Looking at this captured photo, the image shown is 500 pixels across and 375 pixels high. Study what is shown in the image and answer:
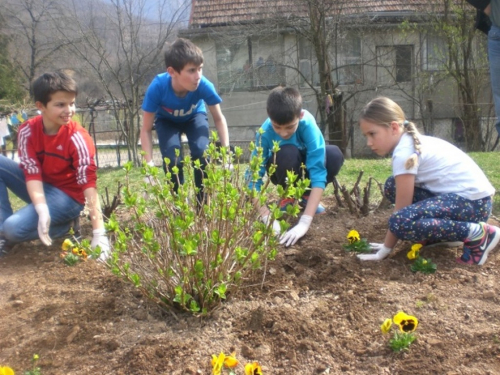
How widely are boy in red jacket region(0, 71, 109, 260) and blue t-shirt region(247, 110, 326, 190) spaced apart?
1.10 meters

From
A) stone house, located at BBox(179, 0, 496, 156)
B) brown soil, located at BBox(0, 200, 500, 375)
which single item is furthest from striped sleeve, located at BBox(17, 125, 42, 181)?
stone house, located at BBox(179, 0, 496, 156)

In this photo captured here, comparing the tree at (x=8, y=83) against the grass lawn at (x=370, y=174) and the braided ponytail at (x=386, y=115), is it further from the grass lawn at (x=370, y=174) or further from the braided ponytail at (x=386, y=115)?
the braided ponytail at (x=386, y=115)

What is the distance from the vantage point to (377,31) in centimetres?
1421

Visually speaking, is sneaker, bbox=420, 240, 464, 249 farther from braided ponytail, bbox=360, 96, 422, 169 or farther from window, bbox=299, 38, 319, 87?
window, bbox=299, 38, 319, 87

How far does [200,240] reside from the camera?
2.06 metres

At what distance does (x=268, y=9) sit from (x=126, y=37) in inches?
165

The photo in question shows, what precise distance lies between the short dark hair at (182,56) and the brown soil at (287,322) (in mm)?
1569

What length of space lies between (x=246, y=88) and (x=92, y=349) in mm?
13806

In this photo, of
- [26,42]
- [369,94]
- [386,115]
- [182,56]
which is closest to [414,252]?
[386,115]

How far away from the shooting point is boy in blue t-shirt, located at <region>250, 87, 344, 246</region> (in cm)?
309

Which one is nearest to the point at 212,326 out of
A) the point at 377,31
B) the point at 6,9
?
the point at 377,31

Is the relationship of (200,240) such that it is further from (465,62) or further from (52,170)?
(465,62)

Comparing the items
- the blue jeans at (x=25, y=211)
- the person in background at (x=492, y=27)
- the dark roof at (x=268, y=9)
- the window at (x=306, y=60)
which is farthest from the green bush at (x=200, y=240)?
the window at (x=306, y=60)

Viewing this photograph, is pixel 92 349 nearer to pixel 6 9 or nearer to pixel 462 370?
pixel 462 370
